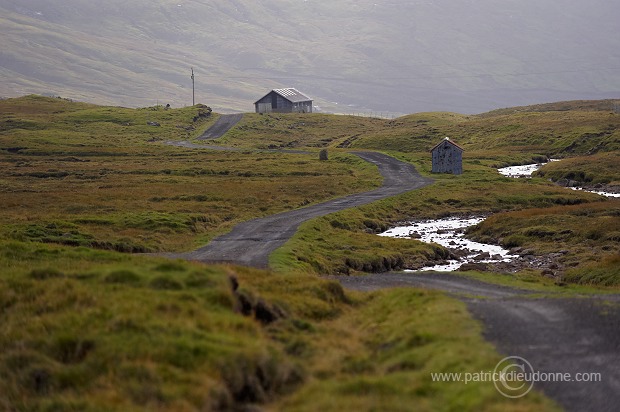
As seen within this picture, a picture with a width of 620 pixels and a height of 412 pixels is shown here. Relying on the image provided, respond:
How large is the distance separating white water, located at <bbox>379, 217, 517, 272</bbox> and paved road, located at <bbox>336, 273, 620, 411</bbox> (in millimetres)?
23291

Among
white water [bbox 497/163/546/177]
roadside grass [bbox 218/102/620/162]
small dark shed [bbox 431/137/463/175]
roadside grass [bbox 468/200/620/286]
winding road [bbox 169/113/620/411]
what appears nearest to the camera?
winding road [bbox 169/113/620/411]

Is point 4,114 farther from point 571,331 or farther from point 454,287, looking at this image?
point 571,331

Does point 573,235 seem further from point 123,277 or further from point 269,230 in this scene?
point 123,277

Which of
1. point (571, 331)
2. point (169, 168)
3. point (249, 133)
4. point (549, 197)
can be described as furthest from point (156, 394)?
point (249, 133)

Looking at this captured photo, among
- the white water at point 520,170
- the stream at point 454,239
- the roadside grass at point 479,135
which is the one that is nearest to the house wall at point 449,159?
the white water at point 520,170

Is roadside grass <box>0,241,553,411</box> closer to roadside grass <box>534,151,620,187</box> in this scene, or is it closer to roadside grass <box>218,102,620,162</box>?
roadside grass <box>534,151,620,187</box>

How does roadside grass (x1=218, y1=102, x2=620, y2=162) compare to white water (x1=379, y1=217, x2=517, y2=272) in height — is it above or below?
above

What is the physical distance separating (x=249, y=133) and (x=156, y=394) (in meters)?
164

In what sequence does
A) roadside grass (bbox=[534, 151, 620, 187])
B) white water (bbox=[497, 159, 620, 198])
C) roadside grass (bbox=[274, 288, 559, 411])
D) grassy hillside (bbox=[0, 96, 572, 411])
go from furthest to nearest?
white water (bbox=[497, 159, 620, 198])
roadside grass (bbox=[534, 151, 620, 187])
grassy hillside (bbox=[0, 96, 572, 411])
roadside grass (bbox=[274, 288, 559, 411])

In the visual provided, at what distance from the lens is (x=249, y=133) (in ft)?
583

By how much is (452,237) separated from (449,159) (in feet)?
140

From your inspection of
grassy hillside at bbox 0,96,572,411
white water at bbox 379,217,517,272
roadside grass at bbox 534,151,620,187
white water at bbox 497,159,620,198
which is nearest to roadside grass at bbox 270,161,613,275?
white water at bbox 379,217,517,272

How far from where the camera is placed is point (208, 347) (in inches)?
680

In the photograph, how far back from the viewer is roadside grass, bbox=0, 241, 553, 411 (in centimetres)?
1573
